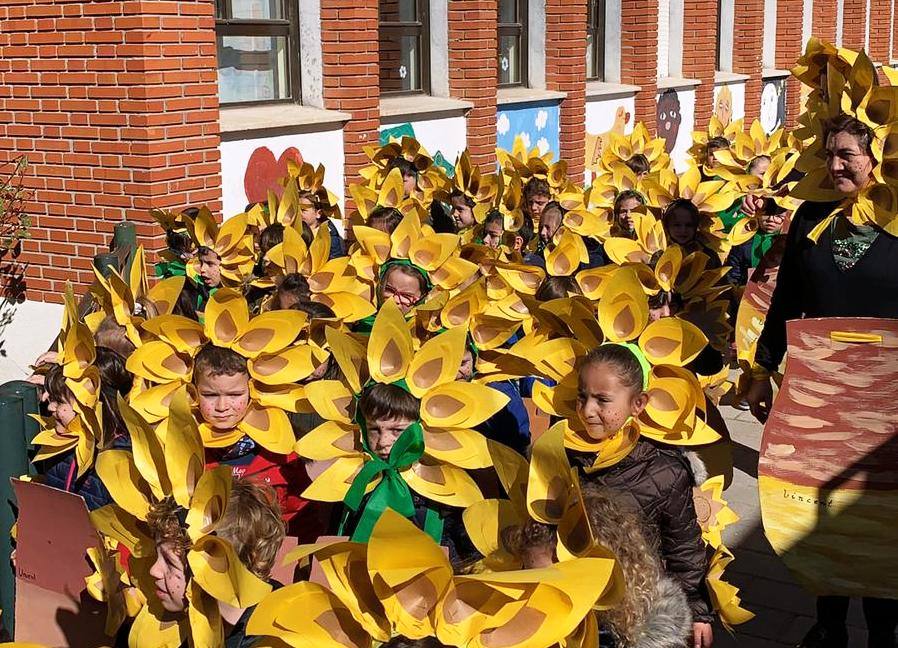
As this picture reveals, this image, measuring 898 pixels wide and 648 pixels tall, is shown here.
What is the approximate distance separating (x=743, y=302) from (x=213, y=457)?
105 inches

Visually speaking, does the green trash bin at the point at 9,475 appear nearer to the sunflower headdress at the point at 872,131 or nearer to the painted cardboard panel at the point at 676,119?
the sunflower headdress at the point at 872,131

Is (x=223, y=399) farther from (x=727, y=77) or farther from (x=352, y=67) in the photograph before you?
(x=727, y=77)

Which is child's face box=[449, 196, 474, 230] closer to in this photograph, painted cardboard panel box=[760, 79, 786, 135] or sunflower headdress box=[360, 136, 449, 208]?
sunflower headdress box=[360, 136, 449, 208]

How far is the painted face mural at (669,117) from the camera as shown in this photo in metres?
15.7

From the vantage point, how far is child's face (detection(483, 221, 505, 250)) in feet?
22.9

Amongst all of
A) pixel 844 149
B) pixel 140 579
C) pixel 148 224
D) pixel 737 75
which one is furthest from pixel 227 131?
pixel 737 75

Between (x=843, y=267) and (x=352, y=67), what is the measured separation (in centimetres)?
582

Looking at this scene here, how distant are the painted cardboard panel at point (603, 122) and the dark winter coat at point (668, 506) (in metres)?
10.4

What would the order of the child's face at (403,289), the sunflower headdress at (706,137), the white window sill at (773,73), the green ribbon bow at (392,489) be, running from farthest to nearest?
the white window sill at (773,73) < the sunflower headdress at (706,137) < the child's face at (403,289) < the green ribbon bow at (392,489)

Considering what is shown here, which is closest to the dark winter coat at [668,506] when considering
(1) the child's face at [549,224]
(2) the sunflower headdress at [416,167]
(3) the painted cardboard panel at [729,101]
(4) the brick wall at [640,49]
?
(1) the child's face at [549,224]

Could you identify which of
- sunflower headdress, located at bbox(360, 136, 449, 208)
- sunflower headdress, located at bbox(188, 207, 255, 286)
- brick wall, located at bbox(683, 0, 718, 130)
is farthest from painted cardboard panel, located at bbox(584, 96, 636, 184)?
sunflower headdress, located at bbox(188, 207, 255, 286)

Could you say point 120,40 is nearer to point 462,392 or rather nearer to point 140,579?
point 462,392

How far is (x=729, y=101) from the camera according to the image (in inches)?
704

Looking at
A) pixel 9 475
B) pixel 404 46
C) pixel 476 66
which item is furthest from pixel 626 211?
pixel 404 46
